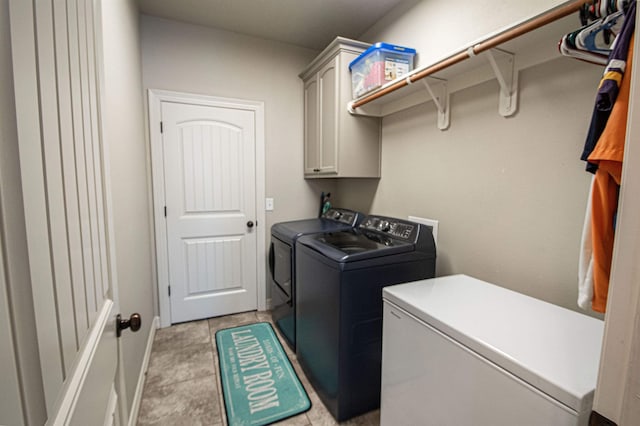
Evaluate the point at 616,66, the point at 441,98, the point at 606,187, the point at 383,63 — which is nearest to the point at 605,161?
the point at 606,187

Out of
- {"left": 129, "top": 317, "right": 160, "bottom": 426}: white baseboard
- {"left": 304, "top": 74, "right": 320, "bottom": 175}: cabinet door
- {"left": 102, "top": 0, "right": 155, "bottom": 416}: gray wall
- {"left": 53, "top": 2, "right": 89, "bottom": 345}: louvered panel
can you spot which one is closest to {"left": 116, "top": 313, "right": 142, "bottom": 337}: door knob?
{"left": 53, "top": 2, "right": 89, "bottom": 345}: louvered panel

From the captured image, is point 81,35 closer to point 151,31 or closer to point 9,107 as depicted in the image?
point 9,107

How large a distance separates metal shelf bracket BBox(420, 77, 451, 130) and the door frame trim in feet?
5.42

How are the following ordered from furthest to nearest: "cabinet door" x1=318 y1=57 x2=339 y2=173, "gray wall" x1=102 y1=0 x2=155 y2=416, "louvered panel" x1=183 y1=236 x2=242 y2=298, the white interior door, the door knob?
"louvered panel" x1=183 y1=236 x2=242 y2=298 → the white interior door → "cabinet door" x1=318 y1=57 x2=339 y2=173 → "gray wall" x1=102 y1=0 x2=155 y2=416 → the door knob

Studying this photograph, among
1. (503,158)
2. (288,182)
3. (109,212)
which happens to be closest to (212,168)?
(288,182)

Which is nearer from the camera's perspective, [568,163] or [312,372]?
[568,163]

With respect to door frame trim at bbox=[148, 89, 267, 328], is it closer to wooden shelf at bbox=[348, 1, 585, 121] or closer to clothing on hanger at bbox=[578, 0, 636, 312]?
wooden shelf at bbox=[348, 1, 585, 121]

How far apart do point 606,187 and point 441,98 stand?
1238 millimetres

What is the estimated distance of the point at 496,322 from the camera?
39.5 inches

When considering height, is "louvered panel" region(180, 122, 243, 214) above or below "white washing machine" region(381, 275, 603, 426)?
above

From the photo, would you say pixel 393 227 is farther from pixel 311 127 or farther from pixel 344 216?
pixel 311 127

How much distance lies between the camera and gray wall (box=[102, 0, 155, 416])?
1351 mm

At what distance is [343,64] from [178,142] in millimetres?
1599

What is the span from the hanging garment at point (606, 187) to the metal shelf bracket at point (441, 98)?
110cm
